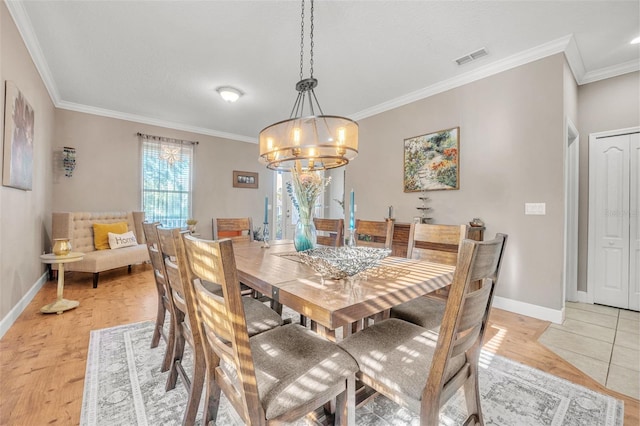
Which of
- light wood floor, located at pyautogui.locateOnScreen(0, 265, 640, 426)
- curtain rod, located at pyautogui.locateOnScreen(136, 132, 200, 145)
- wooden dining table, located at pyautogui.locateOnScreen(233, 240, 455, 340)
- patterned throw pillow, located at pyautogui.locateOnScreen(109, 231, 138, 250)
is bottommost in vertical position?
light wood floor, located at pyautogui.locateOnScreen(0, 265, 640, 426)

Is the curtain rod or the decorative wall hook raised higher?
the curtain rod

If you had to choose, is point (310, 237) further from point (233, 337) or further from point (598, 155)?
point (598, 155)

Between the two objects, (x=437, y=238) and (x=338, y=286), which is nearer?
(x=338, y=286)

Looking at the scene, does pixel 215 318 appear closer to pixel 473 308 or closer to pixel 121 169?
pixel 473 308

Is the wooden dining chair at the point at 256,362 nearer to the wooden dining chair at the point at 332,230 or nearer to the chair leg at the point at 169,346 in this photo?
the chair leg at the point at 169,346

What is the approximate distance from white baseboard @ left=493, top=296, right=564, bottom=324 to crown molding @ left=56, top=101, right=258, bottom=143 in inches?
210

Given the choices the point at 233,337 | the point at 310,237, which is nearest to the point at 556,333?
the point at 310,237

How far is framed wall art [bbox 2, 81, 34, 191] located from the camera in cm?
221

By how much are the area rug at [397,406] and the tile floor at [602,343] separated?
33 centimetres

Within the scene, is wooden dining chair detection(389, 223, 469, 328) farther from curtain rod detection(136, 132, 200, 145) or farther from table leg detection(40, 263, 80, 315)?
curtain rod detection(136, 132, 200, 145)

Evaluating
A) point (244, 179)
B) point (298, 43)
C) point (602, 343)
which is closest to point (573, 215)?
point (602, 343)

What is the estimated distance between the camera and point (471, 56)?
112 inches

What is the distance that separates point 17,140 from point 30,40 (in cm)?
100

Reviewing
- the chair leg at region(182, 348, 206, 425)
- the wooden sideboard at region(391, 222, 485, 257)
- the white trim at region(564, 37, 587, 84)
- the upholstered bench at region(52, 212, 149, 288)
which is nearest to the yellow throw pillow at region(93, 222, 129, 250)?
the upholstered bench at region(52, 212, 149, 288)
